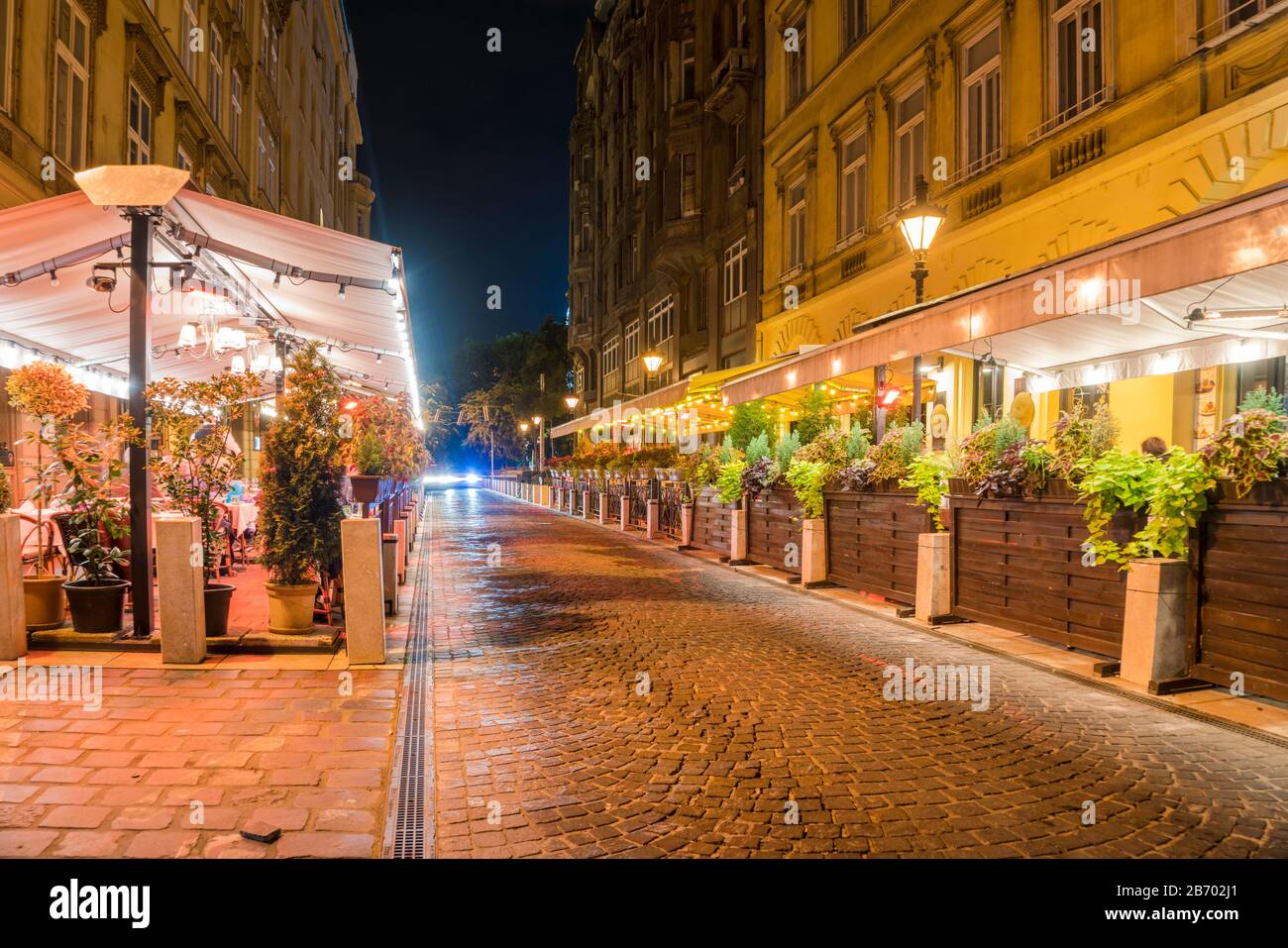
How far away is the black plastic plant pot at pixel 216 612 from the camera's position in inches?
267

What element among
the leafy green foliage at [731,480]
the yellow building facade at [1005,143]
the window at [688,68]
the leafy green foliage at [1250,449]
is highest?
the window at [688,68]

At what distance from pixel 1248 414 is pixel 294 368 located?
7.19m

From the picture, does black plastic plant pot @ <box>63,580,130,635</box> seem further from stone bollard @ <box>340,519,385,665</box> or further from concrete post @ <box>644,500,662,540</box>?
concrete post @ <box>644,500,662,540</box>

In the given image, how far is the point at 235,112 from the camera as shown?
69.2ft

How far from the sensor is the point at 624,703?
219 inches

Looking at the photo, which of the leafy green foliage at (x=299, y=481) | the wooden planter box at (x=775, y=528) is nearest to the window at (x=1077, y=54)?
the wooden planter box at (x=775, y=528)

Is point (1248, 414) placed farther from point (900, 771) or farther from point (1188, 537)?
point (900, 771)

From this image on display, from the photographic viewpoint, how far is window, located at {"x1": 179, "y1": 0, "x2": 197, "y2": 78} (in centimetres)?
1628

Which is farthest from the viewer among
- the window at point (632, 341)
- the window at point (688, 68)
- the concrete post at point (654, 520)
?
the window at point (632, 341)

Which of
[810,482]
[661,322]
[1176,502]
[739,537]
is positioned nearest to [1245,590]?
[1176,502]

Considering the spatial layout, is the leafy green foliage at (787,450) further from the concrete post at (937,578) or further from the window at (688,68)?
the window at (688,68)

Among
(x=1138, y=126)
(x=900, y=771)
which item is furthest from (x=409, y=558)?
(x=1138, y=126)

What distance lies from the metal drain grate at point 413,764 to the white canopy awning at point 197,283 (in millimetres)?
3999

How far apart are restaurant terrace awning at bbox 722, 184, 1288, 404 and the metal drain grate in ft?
19.4
